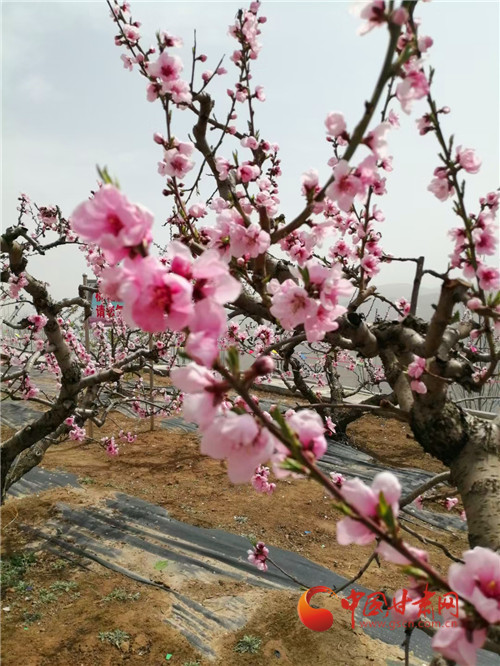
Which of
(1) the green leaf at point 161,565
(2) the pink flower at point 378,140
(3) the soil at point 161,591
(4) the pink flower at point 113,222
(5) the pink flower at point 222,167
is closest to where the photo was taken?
(4) the pink flower at point 113,222

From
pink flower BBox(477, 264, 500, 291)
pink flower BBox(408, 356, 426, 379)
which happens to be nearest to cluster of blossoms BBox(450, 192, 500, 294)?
pink flower BBox(477, 264, 500, 291)

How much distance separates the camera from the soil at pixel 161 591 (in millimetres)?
2922

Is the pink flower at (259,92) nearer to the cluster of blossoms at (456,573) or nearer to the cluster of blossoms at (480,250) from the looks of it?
the cluster of blossoms at (480,250)

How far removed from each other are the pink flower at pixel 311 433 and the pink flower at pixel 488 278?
3.43ft

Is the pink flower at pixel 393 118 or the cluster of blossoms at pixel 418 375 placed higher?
the pink flower at pixel 393 118

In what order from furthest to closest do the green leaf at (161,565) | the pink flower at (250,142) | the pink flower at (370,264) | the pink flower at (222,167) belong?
the green leaf at (161,565) < the pink flower at (250,142) < the pink flower at (370,264) < the pink flower at (222,167)

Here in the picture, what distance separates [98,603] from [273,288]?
3.47 metres

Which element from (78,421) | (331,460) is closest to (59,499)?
(78,421)

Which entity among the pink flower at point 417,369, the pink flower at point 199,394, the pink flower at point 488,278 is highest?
the pink flower at point 488,278

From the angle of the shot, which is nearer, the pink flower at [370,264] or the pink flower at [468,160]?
the pink flower at [468,160]

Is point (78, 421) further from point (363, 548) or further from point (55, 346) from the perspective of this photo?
point (363, 548)

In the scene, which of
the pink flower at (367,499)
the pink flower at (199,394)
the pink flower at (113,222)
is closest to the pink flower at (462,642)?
the pink flower at (367,499)

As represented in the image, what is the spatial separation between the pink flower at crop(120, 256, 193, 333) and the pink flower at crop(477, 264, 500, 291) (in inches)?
48.6

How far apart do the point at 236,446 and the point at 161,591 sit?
12.0 feet
